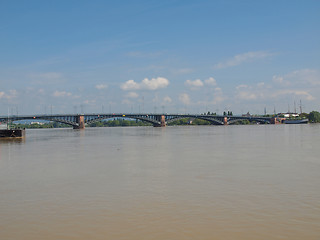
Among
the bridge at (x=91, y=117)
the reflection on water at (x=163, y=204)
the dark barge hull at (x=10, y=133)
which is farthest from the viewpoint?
the bridge at (x=91, y=117)

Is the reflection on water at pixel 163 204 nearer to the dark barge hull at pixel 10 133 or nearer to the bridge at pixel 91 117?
the dark barge hull at pixel 10 133

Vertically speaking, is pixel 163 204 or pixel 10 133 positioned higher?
pixel 10 133

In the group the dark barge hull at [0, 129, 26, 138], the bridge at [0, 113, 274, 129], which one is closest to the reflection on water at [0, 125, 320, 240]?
the dark barge hull at [0, 129, 26, 138]

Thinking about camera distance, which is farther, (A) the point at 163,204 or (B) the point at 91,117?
(B) the point at 91,117

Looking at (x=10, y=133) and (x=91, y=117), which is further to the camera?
(x=91, y=117)

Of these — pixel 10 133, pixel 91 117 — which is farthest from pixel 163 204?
pixel 91 117

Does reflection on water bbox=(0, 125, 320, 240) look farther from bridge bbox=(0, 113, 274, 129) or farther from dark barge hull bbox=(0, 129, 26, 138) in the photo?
bridge bbox=(0, 113, 274, 129)

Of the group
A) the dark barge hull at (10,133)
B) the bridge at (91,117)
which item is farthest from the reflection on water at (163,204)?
the bridge at (91,117)

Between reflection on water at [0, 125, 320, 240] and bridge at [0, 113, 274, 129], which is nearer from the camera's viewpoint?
reflection on water at [0, 125, 320, 240]

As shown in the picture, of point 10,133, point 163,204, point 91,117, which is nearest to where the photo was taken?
point 163,204

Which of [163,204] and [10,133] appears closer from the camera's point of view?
[163,204]

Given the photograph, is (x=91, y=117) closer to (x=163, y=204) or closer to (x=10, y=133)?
(x=10, y=133)

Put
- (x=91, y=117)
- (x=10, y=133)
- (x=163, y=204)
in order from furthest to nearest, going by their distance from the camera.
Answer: (x=91, y=117) → (x=10, y=133) → (x=163, y=204)

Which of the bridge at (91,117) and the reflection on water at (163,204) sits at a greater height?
the bridge at (91,117)
